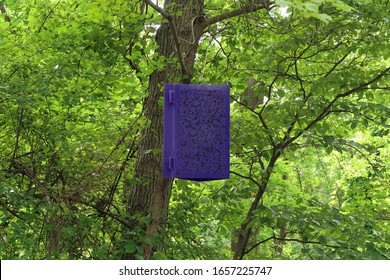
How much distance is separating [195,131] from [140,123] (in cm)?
68

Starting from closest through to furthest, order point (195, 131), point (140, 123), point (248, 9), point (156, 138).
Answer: point (195, 131) < point (140, 123) < point (248, 9) < point (156, 138)

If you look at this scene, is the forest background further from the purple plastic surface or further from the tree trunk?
the purple plastic surface

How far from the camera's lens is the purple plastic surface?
249 centimetres

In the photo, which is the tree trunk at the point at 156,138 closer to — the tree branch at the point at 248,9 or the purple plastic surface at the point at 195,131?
the tree branch at the point at 248,9

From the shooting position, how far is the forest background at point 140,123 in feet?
10.3

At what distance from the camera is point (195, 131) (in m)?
2.50

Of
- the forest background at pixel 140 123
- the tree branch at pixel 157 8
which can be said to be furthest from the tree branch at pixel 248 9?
the tree branch at pixel 157 8

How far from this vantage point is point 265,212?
3.14m

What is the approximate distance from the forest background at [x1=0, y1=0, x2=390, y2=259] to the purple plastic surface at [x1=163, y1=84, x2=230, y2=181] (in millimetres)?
564

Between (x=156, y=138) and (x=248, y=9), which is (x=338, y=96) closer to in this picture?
(x=248, y=9)

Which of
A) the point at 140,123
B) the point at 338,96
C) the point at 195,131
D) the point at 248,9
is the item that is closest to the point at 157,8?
the point at 195,131

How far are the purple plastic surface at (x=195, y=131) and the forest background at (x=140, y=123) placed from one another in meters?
0.56

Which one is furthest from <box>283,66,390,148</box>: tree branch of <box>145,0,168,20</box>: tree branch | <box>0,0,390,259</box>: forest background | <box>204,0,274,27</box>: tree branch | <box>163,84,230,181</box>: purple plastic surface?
<box>145,0,168,20</box>: tree branch
